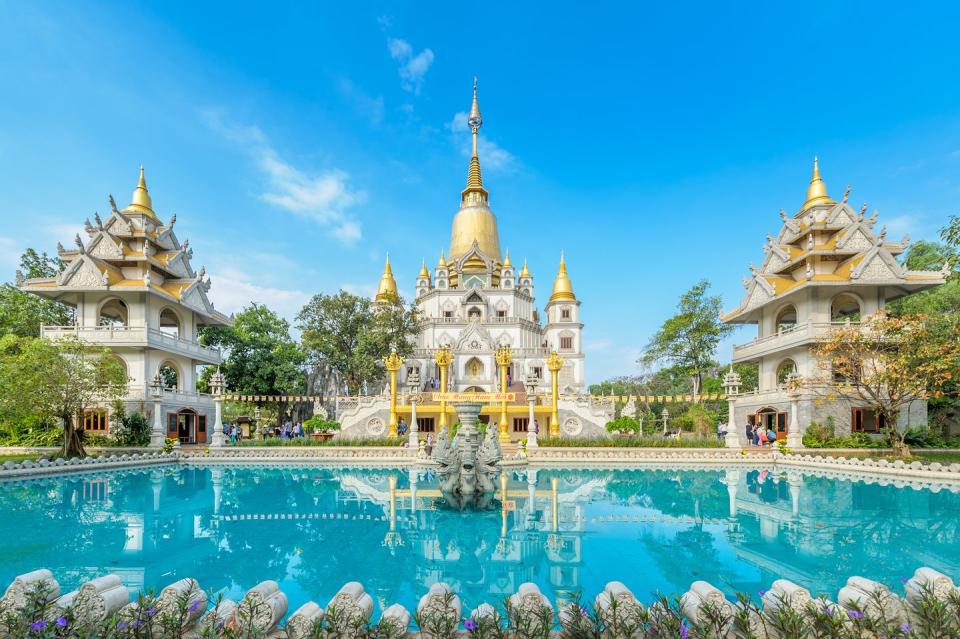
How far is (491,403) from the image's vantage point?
29.6 m

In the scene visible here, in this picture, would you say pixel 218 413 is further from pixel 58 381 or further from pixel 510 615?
pixel 510 615

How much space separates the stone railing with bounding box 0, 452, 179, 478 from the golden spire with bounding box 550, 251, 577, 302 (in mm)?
36402

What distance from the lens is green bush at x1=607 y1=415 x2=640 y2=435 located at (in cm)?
2670

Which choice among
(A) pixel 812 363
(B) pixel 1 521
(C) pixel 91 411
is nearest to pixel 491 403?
(A) pixel 812 363

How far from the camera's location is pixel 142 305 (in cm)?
2608

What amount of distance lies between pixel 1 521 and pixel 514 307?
42.6 metres

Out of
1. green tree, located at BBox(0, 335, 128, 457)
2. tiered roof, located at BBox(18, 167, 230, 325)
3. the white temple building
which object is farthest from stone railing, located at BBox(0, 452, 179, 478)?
tiered roof, located at BBox(18, 167, 230, 325)

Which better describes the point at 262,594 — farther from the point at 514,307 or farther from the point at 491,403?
the point at 514,307

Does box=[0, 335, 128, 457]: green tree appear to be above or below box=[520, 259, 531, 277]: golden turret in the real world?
below

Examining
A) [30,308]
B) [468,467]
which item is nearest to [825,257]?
[468,467]

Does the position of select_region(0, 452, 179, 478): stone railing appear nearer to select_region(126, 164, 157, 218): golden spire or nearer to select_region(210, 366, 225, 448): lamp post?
select_region(210, 366, 225, 448): lamp post

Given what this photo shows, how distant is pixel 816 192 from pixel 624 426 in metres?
16.3

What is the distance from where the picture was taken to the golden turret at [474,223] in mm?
56312

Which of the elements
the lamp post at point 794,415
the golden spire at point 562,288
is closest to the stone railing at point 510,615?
the lamp post at point 794,415
